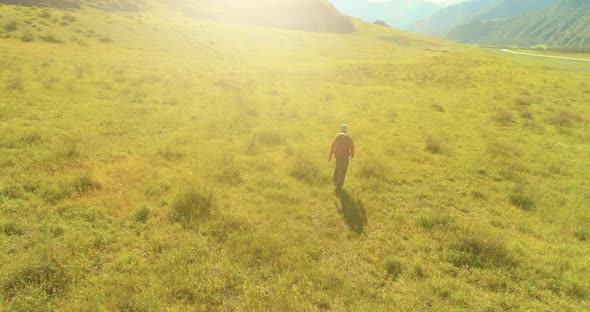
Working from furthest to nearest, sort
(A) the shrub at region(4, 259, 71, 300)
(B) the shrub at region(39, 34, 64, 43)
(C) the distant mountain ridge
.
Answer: (C) the distant mountain ridge → (B) the shrub at region(39, 34, 64, 43) → (A) the shrub at region(4, 259, 71, 300)

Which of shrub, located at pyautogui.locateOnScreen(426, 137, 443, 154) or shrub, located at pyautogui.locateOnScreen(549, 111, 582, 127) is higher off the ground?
shrub, located at pyautogui.locateOnScreen(549, 111, 582, 127)

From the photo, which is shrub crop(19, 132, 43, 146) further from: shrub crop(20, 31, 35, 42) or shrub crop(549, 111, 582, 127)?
shrub crop(20, 31, 35, 42)

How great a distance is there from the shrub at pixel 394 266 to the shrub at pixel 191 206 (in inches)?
231

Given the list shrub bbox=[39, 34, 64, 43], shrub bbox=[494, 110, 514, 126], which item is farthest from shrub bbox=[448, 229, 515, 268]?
shrub bbox=[39, 34, 64, 43]

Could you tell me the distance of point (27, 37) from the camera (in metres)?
38.8

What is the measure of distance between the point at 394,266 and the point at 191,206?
6.78 metres

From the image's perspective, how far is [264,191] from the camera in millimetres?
11922

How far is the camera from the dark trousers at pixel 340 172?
1204 centimetres

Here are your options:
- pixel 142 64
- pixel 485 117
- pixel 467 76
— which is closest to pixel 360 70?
pixel 467 76

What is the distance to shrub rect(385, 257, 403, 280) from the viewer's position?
8234mm

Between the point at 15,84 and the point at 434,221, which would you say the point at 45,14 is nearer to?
the point at 15,84

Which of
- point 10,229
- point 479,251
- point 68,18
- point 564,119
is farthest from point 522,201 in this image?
point 68,18

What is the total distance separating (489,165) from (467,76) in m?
36.5

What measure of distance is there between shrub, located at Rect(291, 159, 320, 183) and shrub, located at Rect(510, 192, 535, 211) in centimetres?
838
